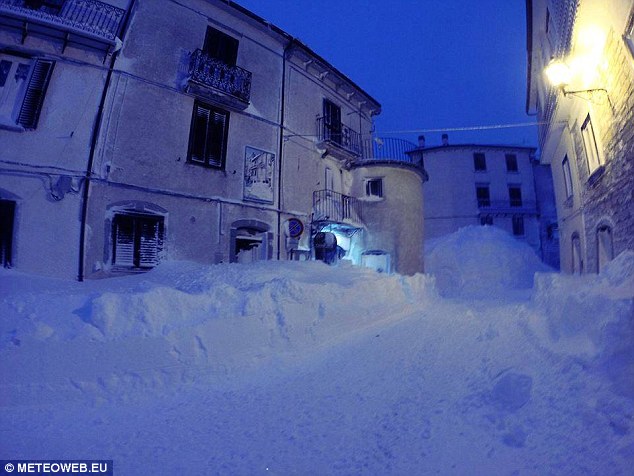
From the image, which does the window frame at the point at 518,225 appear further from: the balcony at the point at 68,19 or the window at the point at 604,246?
the balcony at the point at 68,19

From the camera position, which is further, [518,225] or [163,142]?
[518,225]

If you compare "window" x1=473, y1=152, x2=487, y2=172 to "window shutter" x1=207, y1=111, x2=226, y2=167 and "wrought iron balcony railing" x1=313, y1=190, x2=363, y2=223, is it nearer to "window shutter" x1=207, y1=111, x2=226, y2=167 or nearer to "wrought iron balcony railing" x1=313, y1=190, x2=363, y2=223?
"wrought iron balcony railing" x1=313, y1=190, x2=363, y2=223

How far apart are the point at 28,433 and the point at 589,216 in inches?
475

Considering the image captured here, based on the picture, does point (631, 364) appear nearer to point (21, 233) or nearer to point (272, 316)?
point (272, 316)

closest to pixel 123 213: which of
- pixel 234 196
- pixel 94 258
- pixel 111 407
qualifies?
pixel 94 258

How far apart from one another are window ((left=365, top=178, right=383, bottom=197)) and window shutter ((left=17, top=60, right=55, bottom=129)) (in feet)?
42.9

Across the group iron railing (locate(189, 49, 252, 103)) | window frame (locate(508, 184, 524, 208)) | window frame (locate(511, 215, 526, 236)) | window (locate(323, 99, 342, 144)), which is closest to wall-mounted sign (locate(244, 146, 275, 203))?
iron railing (locate(189, 49, 252, 103))

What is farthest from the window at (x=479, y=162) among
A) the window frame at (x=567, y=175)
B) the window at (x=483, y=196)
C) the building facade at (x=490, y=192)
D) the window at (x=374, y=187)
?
the window frame at (x=567, y=175)

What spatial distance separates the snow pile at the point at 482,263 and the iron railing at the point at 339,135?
38.3ft

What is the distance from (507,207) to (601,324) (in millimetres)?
27365

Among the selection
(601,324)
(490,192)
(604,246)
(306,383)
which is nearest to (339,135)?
(604,246)

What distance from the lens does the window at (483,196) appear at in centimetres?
2814

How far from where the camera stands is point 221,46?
1220cm

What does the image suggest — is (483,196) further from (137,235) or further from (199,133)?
(137,235)
